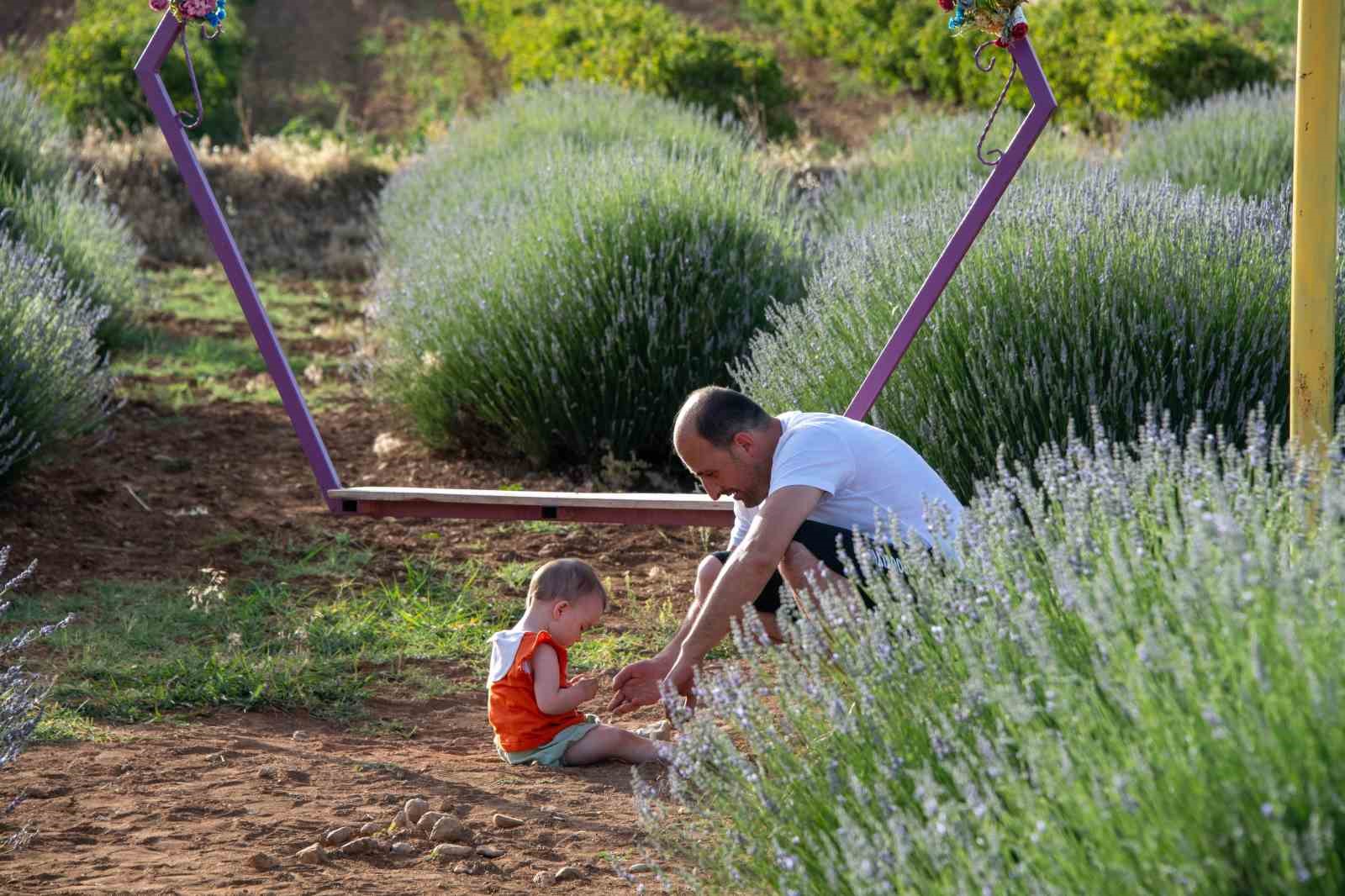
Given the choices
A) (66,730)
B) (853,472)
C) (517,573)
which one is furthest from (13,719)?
(517,573)

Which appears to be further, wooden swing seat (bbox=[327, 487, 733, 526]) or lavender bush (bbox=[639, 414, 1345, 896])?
wooden swing seat (bbox=[327, 487, 733, 526])

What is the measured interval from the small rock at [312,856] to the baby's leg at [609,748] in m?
0.81

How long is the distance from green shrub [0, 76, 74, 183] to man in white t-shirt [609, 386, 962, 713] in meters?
6.54

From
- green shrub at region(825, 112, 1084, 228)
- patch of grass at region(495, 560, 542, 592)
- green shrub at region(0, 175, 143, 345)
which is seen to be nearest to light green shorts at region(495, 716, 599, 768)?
patch of grass at region(495, 560, 542, 592)

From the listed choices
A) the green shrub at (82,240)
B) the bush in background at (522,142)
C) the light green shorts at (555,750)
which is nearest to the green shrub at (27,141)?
the green shrub at (82,240)

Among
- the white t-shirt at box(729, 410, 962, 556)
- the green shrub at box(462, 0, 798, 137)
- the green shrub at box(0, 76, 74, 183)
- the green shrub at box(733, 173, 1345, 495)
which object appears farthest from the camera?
the green shrub at box(462, 0, 798, 137)

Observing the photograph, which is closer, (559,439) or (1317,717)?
(1317,717)

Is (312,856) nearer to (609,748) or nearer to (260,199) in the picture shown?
(609,748)

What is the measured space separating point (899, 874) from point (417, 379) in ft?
16.5

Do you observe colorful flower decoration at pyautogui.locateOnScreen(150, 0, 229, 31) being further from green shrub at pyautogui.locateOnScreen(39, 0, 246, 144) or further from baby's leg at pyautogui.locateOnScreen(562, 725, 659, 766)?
green shrub at pyautogui.locateOnScreen(39, 0, 246, 144)

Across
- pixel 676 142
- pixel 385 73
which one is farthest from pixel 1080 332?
pixel 385 73

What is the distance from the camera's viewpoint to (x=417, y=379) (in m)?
6.69

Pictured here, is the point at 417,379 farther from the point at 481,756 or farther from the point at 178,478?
the point at 481,756

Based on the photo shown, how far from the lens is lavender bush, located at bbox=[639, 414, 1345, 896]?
5.47 feet
